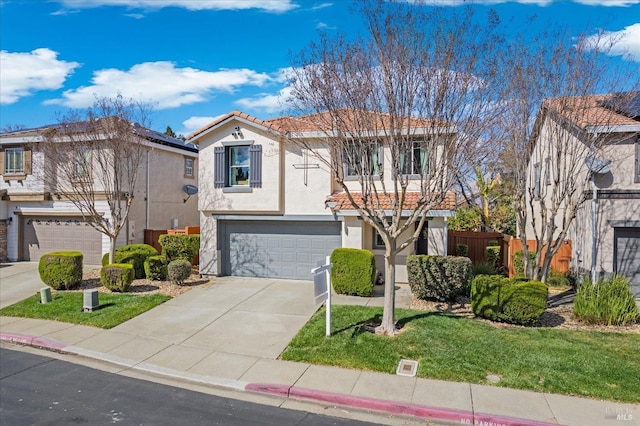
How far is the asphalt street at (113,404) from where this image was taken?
579 cm

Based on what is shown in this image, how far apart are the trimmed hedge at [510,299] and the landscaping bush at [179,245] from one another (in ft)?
35.3

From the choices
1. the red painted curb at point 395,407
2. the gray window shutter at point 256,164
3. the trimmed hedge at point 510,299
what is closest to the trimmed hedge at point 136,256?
the gray window shutter at point 256,164

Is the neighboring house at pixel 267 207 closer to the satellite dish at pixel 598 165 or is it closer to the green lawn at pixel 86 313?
the green lawn at pixel 86 313

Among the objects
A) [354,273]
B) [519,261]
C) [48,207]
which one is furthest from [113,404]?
[48,207]

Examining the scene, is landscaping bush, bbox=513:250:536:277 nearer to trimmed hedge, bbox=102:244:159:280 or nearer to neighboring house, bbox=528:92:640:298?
neighboring house, bbox=528:92:640:298

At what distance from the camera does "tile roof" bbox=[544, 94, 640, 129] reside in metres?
10.2

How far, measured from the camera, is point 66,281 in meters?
13.2

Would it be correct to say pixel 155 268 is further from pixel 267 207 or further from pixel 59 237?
pixel 59 237

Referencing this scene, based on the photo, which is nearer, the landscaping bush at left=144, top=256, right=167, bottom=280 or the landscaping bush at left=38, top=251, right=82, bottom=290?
the landscaping bush at left=38, top=251, right=82, bottom=290

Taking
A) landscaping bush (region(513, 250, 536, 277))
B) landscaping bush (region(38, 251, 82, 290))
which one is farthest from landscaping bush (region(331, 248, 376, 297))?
landscaping bush (region(38, 251, 82, 290))

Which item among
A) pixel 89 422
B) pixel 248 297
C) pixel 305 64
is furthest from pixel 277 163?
pixel 89 422

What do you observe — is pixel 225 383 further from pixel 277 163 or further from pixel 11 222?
pixel 11 222

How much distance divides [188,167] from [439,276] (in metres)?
15.2

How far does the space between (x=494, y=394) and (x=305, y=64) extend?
729 centimetres
